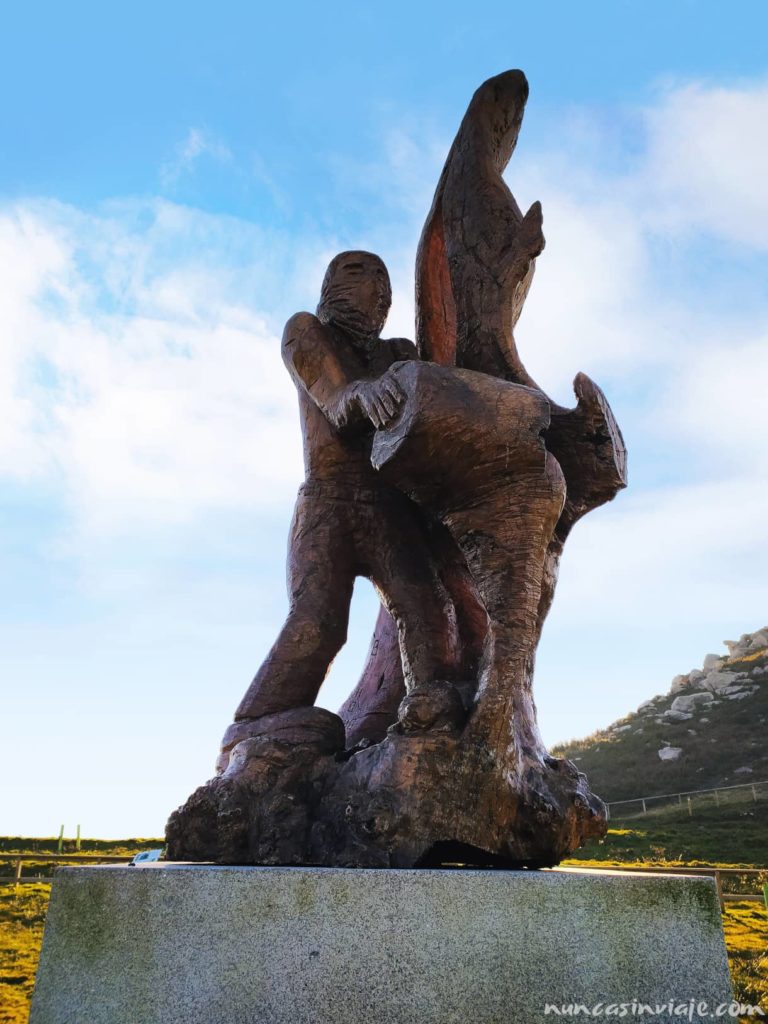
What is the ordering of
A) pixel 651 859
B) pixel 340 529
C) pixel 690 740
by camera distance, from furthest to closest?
1. pixel 690 740
2. pixel 651 859
3. pixel 340 529

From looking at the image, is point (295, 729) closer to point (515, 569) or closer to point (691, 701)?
point (515, 569)

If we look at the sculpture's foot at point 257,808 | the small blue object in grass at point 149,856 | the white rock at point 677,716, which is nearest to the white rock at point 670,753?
the white rock at point 677,716

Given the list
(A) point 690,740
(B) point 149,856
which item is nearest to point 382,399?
(B) point 149,856

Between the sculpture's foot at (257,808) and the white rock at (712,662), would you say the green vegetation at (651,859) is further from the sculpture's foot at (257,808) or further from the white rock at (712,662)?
the white rock at (712,662)

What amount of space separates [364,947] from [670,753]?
2271 cm

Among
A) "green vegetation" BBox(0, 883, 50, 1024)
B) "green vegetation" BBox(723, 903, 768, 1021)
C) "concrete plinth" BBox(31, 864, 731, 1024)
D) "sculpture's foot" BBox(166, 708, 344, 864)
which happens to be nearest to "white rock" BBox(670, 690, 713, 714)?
"green vegetation" BBox(723, 903, 768, 1021)

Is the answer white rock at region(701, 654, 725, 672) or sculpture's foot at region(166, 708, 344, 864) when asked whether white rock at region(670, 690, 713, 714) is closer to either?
white rock at region(701, 654, 725, 672)

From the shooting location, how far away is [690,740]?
23375mm

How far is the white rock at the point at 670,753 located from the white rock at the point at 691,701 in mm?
4119

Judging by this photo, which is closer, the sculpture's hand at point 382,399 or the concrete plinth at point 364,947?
the concrete plinth at point 364,947

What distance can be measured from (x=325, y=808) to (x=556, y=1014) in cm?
83

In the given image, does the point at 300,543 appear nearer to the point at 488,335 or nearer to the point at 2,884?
the point at 488,335

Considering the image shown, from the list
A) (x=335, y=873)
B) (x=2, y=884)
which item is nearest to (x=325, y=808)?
(x=335, y=873)

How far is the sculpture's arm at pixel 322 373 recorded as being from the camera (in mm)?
2828
